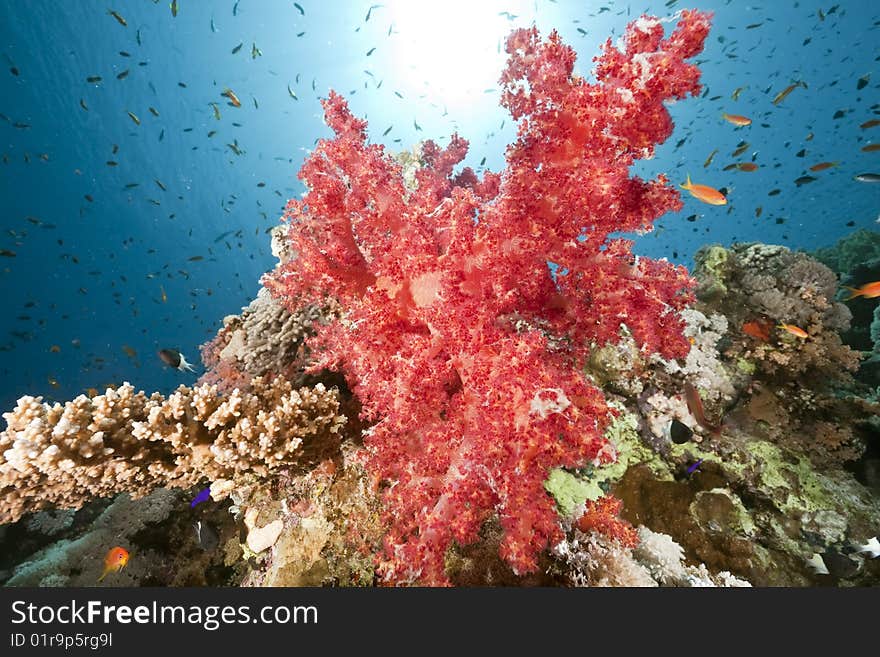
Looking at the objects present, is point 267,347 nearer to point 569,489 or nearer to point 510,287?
point 510,287

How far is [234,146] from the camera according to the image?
12.7m

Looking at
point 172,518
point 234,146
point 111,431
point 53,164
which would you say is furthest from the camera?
point 53,164

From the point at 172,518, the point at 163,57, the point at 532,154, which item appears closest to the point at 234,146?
the point at 172,518

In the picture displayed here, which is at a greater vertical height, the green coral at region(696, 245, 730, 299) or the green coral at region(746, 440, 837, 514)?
the green coral at region(696, 245, 730, 299)

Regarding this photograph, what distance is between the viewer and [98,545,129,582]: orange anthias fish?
174 inches

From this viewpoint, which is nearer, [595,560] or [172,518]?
[595,560]

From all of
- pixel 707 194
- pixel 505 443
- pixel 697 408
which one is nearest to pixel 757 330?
pixel 697 408

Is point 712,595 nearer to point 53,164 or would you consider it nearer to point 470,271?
point 470,271

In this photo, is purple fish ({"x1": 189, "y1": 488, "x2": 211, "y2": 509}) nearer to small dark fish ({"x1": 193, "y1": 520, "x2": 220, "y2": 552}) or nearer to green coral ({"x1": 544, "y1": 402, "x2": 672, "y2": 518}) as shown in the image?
small dark fish ({"x1": 193, "y1": 520, "x2": 220, "y2": 552})

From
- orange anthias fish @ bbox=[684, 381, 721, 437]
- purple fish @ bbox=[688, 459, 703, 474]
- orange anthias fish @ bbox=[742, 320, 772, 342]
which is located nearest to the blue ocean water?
orange anthias fish @ bbox=[742, 320, 772, 342]

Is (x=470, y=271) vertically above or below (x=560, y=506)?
above

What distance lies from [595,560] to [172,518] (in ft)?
17.0

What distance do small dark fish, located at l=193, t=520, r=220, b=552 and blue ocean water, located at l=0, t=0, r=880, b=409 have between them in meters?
12.3

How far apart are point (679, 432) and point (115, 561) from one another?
6.74m
